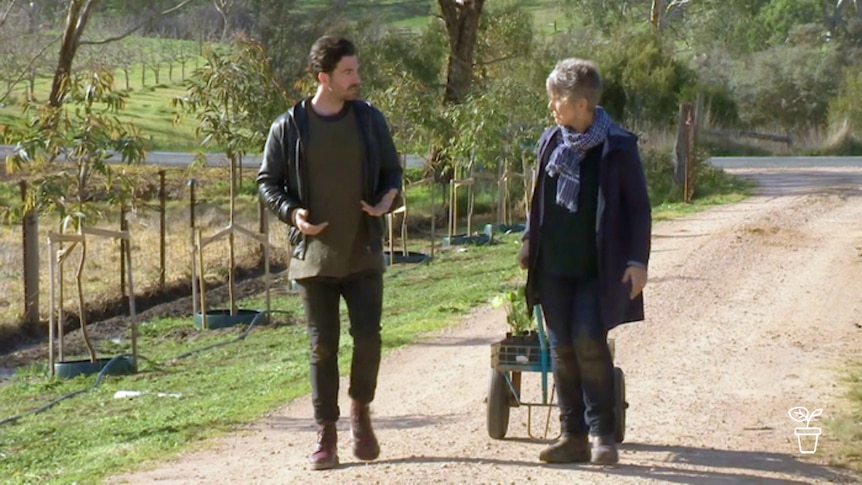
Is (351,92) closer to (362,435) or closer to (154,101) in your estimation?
(362,435)

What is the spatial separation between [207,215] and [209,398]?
60.0 feet

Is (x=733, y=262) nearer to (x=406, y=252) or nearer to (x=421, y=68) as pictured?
(x=406, y=252)

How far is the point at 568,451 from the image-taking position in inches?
249

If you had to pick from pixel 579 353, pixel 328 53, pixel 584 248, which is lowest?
pixel 579 353

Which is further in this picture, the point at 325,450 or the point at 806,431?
the point at 806,431

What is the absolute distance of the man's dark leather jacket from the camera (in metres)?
6.36

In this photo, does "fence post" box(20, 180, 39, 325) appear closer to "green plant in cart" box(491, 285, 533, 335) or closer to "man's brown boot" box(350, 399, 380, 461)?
"green plant in cart" box(491, 285, 533, 335)

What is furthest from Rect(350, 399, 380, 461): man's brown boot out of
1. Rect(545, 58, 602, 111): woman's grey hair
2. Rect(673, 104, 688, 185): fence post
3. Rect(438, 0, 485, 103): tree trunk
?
Rect(438, 0, 485, 103): tree trunk

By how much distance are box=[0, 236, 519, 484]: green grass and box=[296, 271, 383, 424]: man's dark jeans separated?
1.56 metres

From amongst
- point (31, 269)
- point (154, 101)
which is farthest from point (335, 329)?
point (154, 101)

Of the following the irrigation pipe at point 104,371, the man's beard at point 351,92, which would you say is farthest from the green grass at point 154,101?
the man's beard at point 351,92

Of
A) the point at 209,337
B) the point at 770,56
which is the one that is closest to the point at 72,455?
the point at 209,337

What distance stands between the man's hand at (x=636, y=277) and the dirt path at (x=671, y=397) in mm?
854

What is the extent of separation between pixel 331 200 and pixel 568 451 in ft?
5.17
